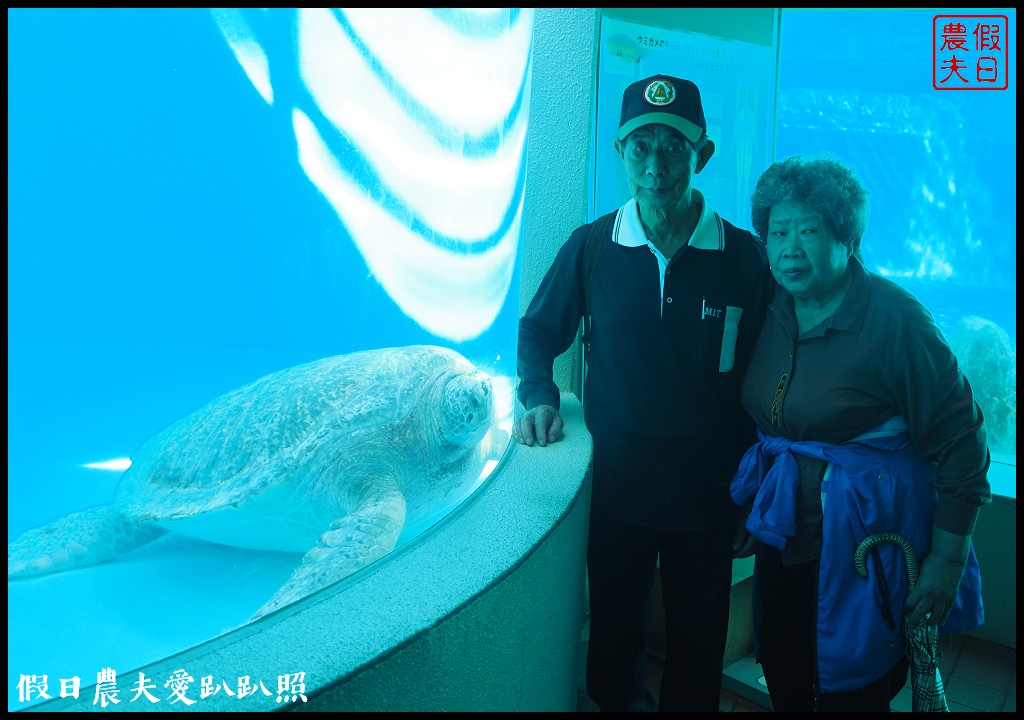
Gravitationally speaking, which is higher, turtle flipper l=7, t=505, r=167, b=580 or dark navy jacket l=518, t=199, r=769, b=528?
dark navy jacket l=518, t=199, r=769, b=528

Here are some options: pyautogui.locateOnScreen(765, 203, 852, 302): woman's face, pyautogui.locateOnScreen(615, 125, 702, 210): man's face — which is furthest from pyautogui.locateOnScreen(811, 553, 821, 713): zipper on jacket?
pyautogui.locateOnScreen(615, 125, 702, 210): man's face

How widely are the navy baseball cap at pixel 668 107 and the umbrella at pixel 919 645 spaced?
3.47 ft

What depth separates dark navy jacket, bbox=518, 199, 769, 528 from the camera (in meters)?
1.66

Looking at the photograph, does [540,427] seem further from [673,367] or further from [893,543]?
[893,543]

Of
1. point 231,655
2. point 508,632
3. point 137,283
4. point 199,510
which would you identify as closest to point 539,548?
point 508,632

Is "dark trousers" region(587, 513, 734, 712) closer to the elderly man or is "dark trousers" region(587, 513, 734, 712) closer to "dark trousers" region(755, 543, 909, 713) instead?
the elderly man

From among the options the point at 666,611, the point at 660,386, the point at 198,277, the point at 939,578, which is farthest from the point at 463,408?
the point at 939,578

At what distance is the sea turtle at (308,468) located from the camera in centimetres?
104

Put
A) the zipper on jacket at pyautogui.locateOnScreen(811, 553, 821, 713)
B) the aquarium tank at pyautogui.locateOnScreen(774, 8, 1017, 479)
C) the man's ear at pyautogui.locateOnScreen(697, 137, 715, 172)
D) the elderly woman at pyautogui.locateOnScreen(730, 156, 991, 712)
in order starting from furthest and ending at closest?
the aquarium tank at pyautogui.locateOnScreen(774, 8, 1017, 479), the man's ear at pyautogui.locateOnScreen(697, 137, 715, 172), the zipper on jacket at pyautogui.locateOnScreen(811, 553, 821, 713), the elderly woman at pyautogui.locateOnScreen(730, 156, 991, 712)

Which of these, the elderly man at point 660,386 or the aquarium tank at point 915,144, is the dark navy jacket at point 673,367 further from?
the aquarium tank at point 915,144

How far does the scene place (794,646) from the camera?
1545mm

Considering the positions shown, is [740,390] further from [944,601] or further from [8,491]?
[8,491]

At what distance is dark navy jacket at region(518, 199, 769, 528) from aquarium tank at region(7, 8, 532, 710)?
1.77 feet

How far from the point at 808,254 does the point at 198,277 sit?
1.28 meters
